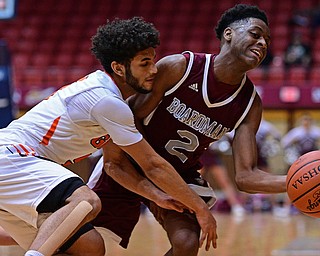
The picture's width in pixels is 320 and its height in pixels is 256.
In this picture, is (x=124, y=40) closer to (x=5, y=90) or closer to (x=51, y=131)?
(x=51, y=131)

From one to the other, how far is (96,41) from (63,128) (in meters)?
0.55

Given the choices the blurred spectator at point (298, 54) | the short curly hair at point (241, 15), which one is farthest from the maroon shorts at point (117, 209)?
the blurred spectator at point (298, 54)

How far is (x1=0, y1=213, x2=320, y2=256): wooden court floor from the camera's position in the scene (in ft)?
21.7

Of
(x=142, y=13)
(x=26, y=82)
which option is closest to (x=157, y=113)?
(x=26, y=82)

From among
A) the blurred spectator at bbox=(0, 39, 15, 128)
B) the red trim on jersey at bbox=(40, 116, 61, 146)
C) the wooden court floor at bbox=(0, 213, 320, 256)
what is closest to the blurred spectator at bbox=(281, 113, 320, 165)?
the wooden court floor at bbox=(0, 213, 320, 256)

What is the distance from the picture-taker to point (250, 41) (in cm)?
439

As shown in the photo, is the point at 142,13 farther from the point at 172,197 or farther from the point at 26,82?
the point at 172,197

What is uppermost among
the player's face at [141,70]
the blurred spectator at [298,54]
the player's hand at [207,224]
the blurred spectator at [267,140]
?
the player's face at [141,70]

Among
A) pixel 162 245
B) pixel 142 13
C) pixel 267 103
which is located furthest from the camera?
pixel 142 13

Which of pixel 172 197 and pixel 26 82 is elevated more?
pixel 172 197

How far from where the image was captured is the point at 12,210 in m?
4.01

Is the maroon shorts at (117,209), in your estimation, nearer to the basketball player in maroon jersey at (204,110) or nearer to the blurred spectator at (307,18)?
the basketball player in maroon jersey at (204,110)

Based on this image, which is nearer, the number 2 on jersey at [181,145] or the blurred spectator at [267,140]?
the number 2 on jersey at [181,145]

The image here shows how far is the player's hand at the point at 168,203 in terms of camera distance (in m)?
4.26
